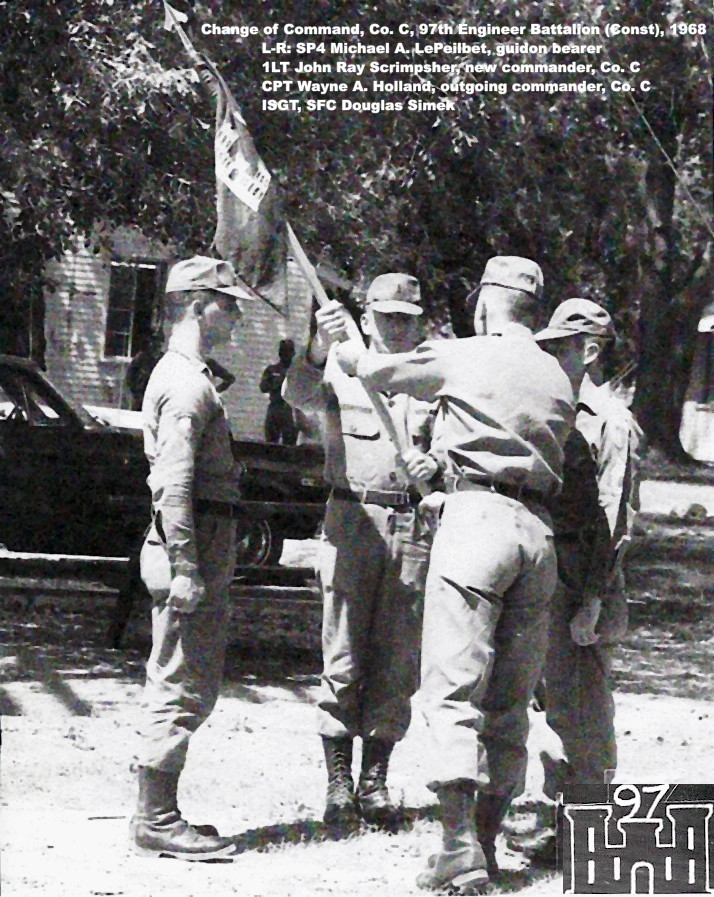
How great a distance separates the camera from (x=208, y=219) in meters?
8.11

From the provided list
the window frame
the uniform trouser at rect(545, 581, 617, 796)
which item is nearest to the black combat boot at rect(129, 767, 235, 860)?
the uniform trouser at rect(545, 581, 617, 796)

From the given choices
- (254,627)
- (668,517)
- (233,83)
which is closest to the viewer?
(233,83)

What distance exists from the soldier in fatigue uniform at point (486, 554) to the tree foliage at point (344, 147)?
2143mm

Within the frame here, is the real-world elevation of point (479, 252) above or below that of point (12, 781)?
above

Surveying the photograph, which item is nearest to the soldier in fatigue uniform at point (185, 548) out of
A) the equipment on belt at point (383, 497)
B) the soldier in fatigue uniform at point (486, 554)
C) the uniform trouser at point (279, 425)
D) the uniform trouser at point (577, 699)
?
the soldier in fatigue uniform at point (486, 554)

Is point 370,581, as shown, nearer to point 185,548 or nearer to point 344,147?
point 185,548

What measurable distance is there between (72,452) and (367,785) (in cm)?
412

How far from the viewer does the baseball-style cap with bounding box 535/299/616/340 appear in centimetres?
581

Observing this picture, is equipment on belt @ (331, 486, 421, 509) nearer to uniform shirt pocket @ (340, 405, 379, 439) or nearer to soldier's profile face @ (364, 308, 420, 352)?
uniform shirt pocket @ (340, 405, 379, 439)

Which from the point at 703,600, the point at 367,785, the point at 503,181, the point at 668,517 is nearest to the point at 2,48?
the point at 503,181

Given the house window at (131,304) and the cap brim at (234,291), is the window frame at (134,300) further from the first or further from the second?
the cap brim at (234,291)

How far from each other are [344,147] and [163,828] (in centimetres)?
333

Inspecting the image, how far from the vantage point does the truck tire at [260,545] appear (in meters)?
10.3

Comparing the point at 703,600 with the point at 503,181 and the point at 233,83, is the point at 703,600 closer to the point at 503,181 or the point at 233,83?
the point at 503,181
